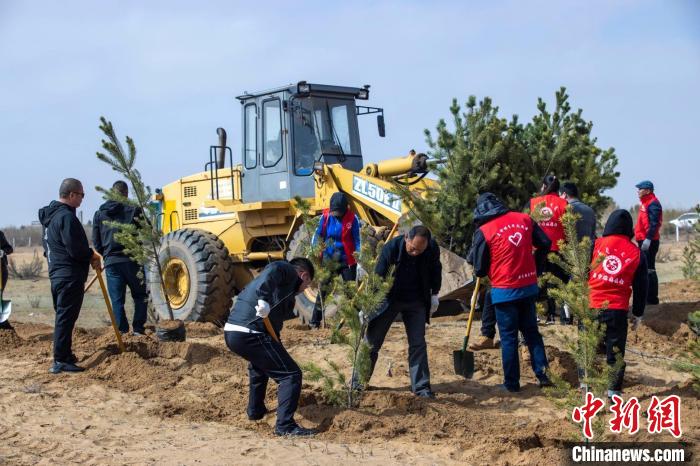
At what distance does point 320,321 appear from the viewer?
11.9 metres

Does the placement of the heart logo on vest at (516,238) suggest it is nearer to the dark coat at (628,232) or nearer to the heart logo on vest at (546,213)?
the dark coat at (628,232)

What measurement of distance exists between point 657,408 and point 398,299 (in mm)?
2514

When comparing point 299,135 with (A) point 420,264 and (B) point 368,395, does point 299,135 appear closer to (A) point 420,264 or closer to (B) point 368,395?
(A) point 420,264

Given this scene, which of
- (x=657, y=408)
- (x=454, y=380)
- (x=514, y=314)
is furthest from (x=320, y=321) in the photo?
(x=657, y=408)

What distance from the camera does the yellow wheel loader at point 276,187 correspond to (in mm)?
12570

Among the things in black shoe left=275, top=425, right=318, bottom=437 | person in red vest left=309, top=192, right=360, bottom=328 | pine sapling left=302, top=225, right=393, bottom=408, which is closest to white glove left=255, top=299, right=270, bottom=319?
pine sapling left=302, top=225, right=393, bottom=408

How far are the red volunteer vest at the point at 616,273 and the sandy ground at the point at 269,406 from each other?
3.08ft

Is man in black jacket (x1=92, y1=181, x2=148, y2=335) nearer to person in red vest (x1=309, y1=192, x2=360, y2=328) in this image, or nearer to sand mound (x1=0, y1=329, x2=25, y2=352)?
sand mound (x1=0, y1=329, x2=25, y2=352)

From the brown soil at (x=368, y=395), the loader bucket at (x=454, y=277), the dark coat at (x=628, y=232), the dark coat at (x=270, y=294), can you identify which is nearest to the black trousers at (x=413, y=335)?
the brown soil at (x=368, y=395)

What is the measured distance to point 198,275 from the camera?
44.2 ft

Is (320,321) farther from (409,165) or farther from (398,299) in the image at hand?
(398,299)

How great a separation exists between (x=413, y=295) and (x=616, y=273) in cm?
180

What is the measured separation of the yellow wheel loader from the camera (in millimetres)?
12570

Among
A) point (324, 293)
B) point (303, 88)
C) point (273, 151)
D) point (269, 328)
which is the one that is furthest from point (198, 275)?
point (269, 328)
